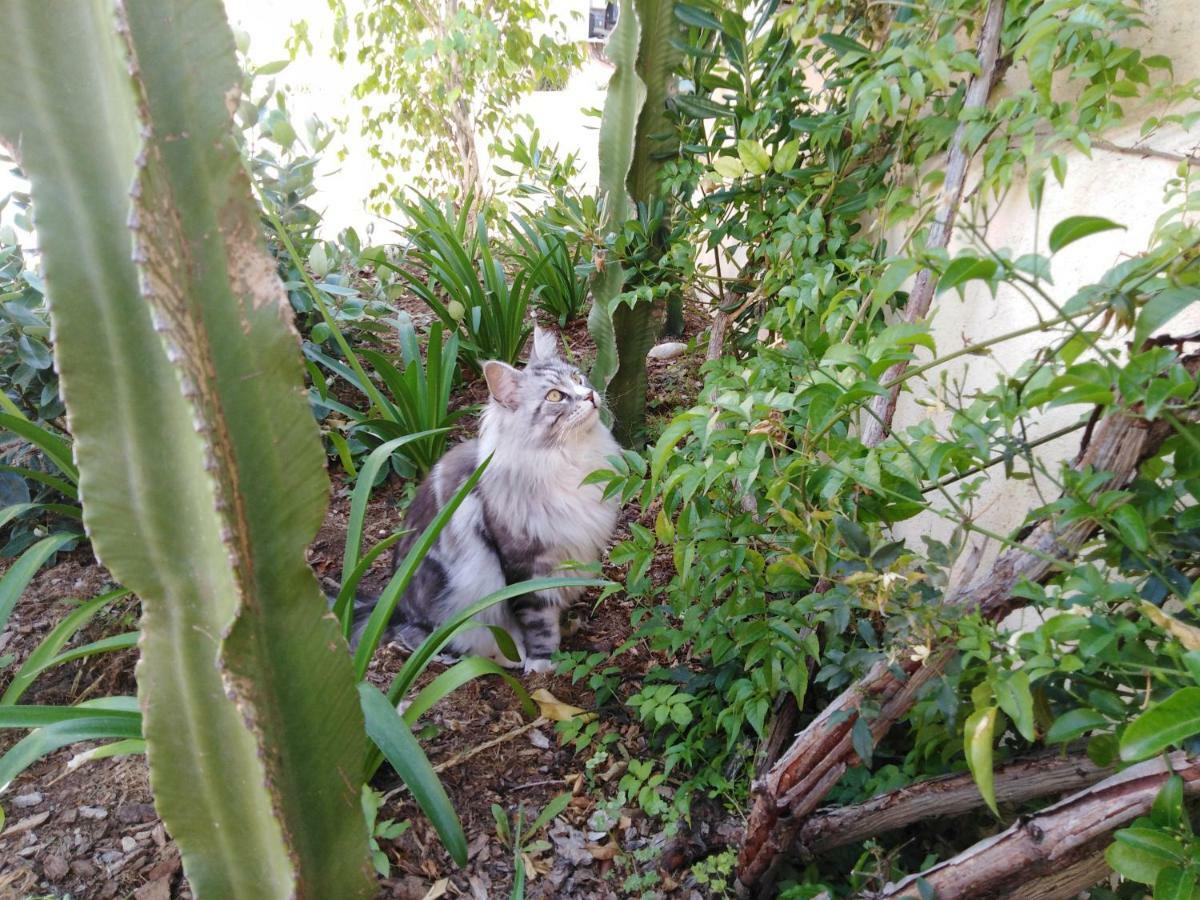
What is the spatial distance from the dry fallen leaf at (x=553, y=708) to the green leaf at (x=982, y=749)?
129cm

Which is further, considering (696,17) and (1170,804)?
(696,17)

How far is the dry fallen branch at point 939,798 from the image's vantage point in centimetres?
126

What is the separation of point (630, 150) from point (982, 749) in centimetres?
231

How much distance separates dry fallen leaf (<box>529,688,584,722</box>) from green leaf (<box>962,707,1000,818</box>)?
50.8 inches

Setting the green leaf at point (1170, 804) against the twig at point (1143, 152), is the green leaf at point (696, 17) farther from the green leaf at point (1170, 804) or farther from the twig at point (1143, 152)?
the green leaf at point (1170, 804)

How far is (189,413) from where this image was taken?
3.12 ft

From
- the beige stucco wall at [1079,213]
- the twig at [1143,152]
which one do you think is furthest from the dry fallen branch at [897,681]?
the twig at [1143,152]

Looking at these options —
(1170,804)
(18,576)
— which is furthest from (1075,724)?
(18,576)

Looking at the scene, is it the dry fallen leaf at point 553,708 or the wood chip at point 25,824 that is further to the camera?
the dry fallen leaf at point 553,708

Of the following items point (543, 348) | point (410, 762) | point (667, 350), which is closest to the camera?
point (410, 762)

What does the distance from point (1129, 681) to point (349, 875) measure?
115 cm

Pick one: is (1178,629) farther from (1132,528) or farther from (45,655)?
(45,655)

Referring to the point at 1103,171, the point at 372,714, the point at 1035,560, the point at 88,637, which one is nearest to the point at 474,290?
the point at 88,637

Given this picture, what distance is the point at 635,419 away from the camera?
319 centimetres
